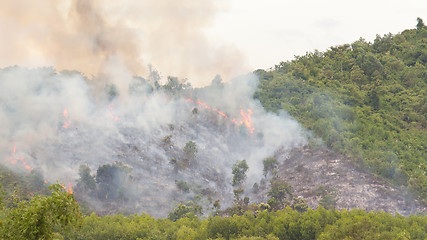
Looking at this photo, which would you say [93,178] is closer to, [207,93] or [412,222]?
[207,93]

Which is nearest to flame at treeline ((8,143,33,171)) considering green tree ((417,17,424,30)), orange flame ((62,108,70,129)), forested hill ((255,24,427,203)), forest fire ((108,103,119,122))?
orange flame ((62,108,70,129))

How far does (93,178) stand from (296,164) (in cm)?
4906

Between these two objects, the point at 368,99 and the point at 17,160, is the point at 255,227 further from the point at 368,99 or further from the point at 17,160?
the point at 368,99

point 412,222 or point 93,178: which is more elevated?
point 93,178

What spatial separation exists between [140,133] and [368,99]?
70.3 meters

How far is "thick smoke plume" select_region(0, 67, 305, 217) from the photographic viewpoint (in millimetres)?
107000

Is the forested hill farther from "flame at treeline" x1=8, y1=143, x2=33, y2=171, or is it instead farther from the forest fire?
"flame at treeline" x1=8, y1=143, x2=33, y2=171

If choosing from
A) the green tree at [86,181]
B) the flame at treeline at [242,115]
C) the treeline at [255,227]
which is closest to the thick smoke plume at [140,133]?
the flame at treeline at [242,115]

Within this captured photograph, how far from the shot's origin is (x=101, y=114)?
421ft

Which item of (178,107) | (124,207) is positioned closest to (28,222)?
(124,207)

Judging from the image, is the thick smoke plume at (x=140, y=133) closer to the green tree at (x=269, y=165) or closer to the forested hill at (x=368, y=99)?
the green tree at (x=269, y=165)

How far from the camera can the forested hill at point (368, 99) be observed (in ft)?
341

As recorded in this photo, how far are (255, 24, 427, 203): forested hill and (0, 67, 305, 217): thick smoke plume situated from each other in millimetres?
9120

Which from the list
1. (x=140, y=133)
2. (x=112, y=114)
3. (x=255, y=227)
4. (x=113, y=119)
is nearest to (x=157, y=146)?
(x=140, y=133)
